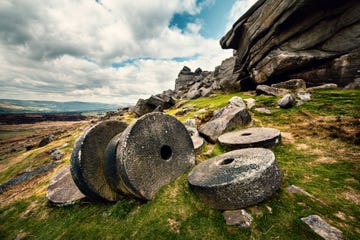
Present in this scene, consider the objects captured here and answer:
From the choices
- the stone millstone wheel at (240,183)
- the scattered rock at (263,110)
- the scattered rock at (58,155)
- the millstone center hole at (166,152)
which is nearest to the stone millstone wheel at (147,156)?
the millstone center hole at (166,152)

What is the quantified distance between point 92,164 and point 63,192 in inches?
106

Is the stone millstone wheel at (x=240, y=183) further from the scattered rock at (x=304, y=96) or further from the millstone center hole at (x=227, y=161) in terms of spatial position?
the scattered rock at (x=304, y=96)

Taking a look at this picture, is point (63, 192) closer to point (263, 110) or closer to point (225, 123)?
point (225, 123)

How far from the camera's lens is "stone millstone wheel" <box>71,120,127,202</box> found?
481 cm

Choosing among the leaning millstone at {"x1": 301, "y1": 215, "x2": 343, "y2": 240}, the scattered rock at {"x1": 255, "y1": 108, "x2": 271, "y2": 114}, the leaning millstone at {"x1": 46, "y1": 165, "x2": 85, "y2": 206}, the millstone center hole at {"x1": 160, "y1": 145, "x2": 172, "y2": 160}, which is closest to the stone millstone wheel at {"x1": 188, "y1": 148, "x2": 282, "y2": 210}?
the leaning millstone at {"x1": 301, "y1": 215, "x2": 343, "y2": 240}

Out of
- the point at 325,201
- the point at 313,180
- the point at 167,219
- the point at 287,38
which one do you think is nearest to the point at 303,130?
the point at 313,180

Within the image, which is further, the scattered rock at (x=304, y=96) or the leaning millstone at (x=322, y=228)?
the scattered rock at (x=304, y=96)

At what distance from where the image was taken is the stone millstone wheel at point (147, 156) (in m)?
4.30

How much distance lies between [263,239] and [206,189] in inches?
55.1

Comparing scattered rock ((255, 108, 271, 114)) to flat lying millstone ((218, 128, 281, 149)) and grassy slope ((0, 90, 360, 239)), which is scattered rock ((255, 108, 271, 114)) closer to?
grassy slope ((0, 90, 360, 239))

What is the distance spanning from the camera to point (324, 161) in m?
5.43

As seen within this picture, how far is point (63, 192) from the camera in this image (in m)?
6.45

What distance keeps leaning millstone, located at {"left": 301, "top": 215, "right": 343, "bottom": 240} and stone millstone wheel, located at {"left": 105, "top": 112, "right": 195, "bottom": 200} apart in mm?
3402

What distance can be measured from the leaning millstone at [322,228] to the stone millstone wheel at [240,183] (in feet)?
2.69
